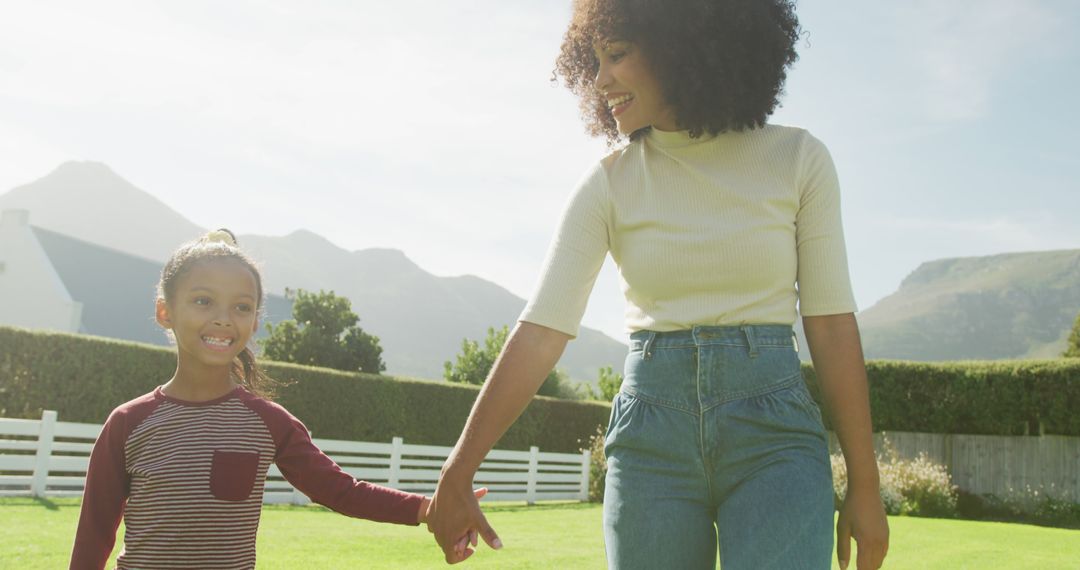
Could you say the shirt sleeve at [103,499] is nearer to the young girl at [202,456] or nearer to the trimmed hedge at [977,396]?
the young girl at [202,456]

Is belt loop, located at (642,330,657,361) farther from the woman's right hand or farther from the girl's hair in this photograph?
the girl's hair

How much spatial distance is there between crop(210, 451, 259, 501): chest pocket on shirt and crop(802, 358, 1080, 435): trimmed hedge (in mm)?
17378

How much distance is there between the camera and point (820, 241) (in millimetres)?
2062

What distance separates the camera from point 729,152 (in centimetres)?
216

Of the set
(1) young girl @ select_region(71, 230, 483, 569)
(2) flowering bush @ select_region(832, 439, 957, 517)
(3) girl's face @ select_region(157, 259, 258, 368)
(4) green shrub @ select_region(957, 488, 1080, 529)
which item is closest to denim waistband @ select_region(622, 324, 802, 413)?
(1) young girl @ select_region(71, 230, 483, 569)

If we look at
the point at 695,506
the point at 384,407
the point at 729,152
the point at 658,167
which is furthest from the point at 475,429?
the point at 384,407

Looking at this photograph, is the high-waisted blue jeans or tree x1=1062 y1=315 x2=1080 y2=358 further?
tree x1=1062 y1=315 x2=1080 y2=358

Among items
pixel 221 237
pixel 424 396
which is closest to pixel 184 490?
pixel 221 237

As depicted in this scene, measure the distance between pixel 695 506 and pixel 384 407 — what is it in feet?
52.9

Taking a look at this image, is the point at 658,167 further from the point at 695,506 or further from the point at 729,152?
the point at 695,506

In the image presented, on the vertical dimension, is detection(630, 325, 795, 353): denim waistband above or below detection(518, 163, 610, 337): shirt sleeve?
below

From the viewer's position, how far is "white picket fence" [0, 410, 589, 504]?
10969 millimetres

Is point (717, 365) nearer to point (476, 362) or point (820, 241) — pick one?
point (820, 241)

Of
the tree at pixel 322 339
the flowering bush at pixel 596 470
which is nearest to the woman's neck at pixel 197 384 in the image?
the flowering bush at pixel 596 470
